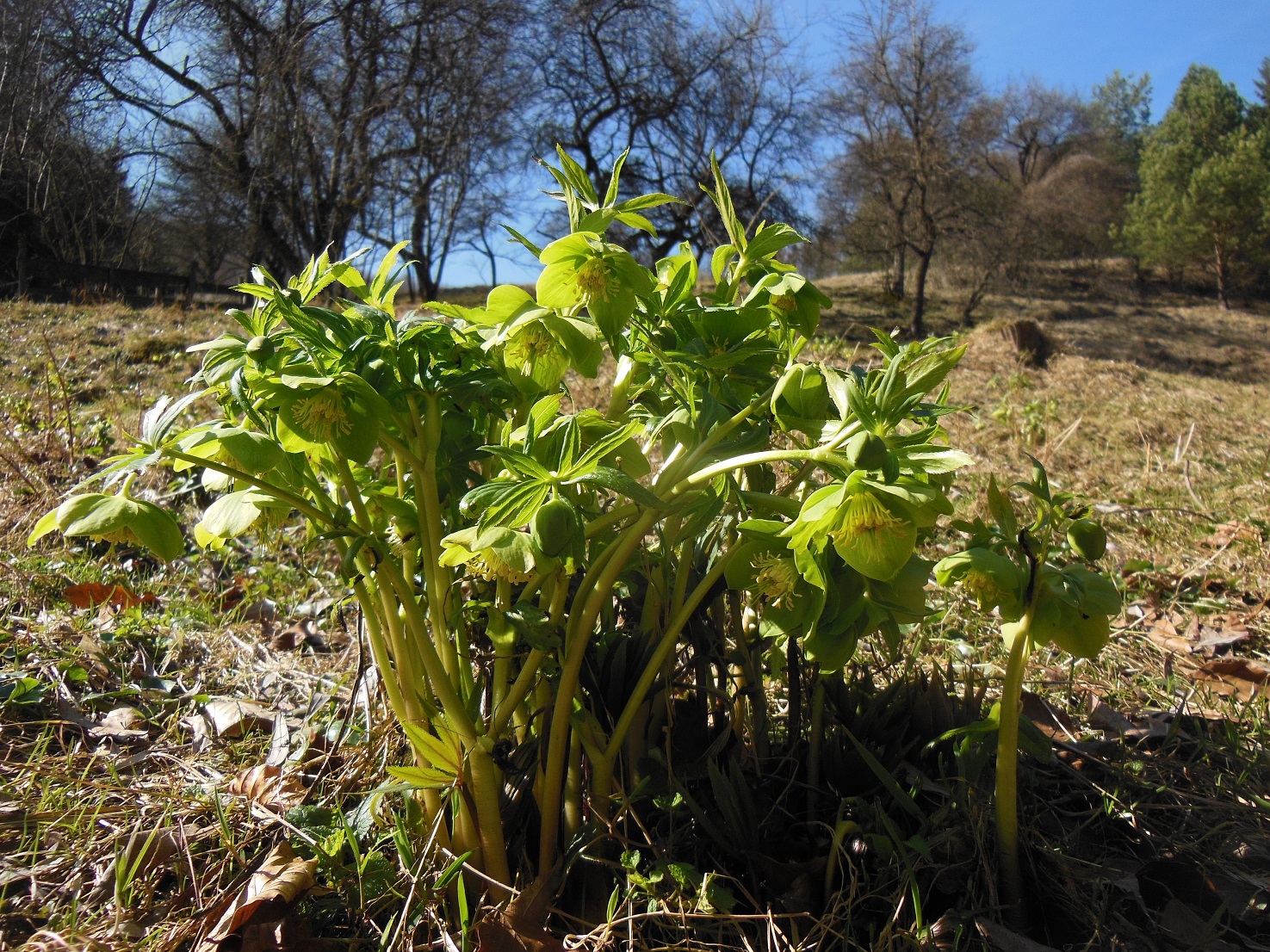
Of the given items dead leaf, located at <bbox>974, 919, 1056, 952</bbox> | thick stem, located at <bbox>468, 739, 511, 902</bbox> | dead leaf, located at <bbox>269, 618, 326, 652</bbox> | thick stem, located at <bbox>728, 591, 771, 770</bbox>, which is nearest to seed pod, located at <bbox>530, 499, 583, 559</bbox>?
thick stem, located at <bbox>468, 739, 511, 902</bbox>

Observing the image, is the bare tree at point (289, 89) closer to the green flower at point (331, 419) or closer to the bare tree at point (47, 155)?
the bare tree at point (47, 155)

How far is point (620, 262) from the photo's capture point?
0.84 metres

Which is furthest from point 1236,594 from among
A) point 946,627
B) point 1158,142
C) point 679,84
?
point 1158,142

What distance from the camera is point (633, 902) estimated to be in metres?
0.99

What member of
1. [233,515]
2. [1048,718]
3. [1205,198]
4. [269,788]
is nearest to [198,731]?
[269,788]

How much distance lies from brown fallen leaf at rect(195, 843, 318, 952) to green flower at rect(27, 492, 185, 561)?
1.44 feet

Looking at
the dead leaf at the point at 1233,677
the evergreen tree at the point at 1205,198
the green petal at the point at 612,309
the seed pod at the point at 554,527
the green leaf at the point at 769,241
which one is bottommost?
the dead leaf at the point at 1233,677

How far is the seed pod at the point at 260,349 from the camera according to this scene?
748 millimetres

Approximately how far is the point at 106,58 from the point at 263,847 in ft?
40.7

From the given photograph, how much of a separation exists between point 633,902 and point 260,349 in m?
0.78

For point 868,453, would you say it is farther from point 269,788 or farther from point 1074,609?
point 269,788

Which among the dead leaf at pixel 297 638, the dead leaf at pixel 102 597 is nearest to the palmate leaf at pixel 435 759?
the dead leaf at pixel 297 638

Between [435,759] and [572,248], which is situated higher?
[572,248]

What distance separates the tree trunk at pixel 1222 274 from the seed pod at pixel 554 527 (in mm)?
25277
